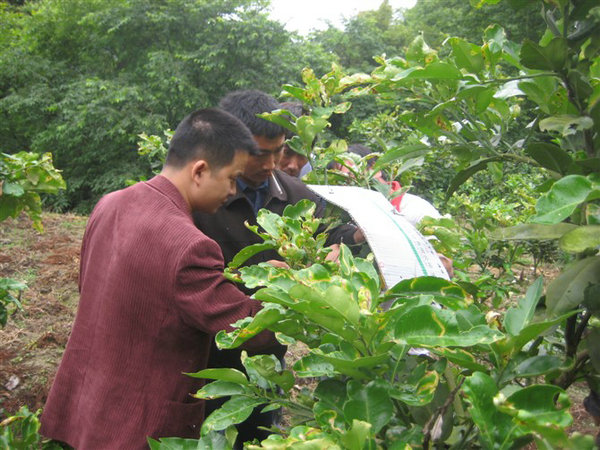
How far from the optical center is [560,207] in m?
0.68

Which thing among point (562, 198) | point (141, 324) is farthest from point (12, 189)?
point (562, 198)

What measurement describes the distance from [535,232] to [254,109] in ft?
5.70

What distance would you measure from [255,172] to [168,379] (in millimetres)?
998

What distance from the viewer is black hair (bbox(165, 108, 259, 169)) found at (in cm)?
181

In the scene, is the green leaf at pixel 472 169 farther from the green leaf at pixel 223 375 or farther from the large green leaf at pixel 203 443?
the large green leaf at pixel 203 443

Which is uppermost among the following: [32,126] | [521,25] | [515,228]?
[521,25]

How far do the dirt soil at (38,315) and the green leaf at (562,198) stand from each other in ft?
7.80

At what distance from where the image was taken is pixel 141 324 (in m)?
1.57

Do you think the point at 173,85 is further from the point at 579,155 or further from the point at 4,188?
the point at 579,155

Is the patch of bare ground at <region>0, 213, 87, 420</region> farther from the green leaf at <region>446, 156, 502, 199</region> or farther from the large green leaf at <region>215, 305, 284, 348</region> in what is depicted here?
the green leaf at <region>446, 156, 502, 199</region>

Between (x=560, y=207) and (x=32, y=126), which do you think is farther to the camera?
(x=32, y=126)

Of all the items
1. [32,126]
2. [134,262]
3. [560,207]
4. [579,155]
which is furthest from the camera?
[32,126]

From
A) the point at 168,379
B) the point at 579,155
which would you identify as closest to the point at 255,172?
the point at 168,379

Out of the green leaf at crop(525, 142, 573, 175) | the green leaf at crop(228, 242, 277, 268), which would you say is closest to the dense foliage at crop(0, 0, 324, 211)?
the green leaf at crop(228, 242, 277, 268)
